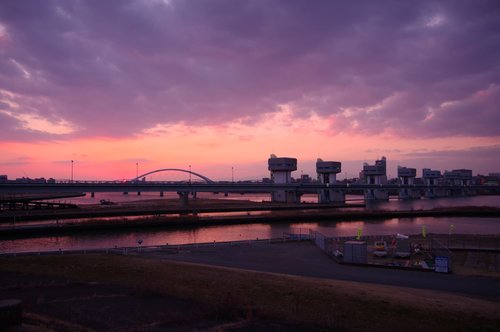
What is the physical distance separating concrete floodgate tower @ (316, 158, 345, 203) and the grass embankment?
9442 centimetres

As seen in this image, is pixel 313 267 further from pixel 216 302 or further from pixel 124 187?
pixel 124 187

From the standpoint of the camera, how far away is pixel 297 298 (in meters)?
15.1

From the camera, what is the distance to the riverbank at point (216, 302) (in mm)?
11867

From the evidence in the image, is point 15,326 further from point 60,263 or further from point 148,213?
point 148,213

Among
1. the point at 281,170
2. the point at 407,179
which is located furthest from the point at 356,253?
the point at 407,179

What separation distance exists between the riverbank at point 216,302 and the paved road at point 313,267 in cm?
100

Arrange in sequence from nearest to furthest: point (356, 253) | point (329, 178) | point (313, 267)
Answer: point (313, 267) < point (356, 253) < point (329, 178)

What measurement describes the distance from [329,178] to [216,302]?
11347 centimetres

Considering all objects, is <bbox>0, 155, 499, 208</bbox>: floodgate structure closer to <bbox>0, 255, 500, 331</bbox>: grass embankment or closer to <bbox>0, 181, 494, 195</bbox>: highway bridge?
A: <bbox>0, 181, 494, 195</bbox>: highway bridge

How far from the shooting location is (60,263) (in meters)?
22.2

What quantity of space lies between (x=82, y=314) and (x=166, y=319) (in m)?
2.82

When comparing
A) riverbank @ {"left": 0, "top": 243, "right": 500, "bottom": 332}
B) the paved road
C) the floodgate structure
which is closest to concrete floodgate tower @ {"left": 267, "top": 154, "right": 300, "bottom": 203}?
the floodgate structure

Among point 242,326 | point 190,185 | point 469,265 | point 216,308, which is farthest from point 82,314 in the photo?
point 190,185

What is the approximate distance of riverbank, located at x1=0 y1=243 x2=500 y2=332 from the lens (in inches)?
467
